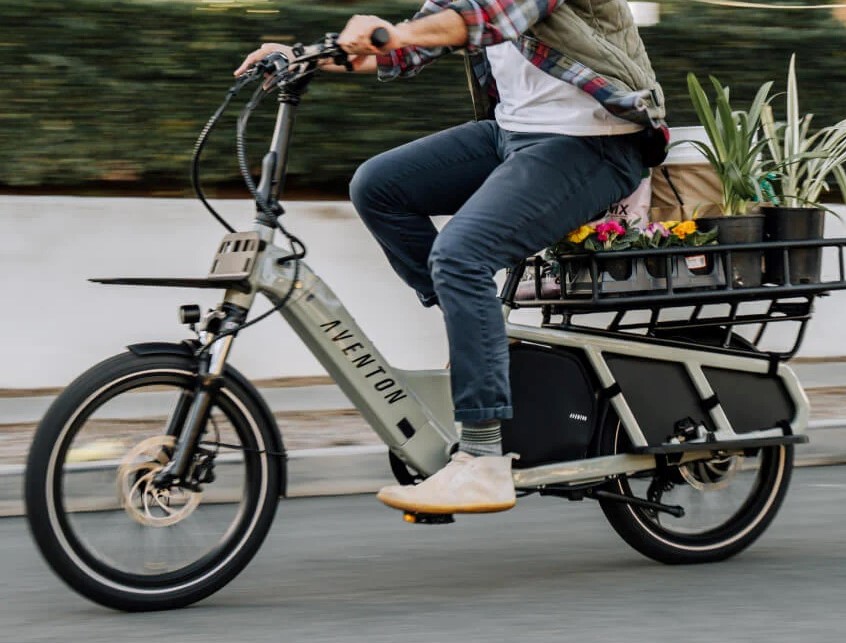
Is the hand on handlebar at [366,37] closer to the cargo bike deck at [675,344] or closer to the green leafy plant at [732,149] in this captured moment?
the cargo bike deck at [675,344]

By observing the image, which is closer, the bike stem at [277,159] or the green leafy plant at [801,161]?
the bike stem at [277,159]

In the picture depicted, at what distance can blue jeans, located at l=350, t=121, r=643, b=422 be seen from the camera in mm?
3865

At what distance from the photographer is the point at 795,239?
424 cm

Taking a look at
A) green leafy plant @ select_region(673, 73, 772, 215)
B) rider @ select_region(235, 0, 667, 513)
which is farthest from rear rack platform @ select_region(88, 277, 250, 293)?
green leafy plant @ select_region(673, 73, 772, 215)

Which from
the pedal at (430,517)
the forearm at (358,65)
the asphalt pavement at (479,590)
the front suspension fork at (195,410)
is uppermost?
the forearm at (358,65)

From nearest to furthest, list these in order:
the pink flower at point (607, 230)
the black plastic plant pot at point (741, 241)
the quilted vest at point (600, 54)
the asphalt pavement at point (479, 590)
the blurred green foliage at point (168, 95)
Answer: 1. the asphalt pavement at point (479, 590)
2. the quilted vest at point (600, 54)
3. the pink flower at point (607, 230)
4. the black plastic plant pot at point (741, 241)
5. the blurred green foliage at point (168, 95)

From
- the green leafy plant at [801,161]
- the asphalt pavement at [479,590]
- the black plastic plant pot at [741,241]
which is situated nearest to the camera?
the asphalt pavement at [479,590]

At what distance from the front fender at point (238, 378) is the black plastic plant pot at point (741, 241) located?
139 centimetres

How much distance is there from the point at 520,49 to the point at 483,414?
0.99 metres

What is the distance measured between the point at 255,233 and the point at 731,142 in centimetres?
144

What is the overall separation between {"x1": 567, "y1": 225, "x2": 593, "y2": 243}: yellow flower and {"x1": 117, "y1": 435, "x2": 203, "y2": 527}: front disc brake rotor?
1.24 m

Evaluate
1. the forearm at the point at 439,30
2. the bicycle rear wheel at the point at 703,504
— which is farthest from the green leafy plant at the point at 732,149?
the forearm at the point at 439,30

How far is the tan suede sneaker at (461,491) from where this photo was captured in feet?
12.7

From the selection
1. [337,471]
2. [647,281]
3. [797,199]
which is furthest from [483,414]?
[337,471]
